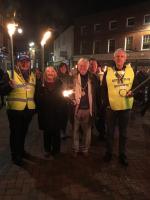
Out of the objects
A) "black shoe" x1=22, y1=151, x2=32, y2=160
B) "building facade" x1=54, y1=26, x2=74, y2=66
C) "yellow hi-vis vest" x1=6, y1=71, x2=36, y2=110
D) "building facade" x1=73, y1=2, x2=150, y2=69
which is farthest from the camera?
"building facade" x1=54, y1=26, x2=74, y2=66

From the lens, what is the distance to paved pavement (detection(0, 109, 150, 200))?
3908mm

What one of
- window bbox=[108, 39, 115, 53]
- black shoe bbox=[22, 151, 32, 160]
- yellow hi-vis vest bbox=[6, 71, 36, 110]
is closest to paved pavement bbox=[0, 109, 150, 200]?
black shoe bbox=[22, 151, 32, 160]

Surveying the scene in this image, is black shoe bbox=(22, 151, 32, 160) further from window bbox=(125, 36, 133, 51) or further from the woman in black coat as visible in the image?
window bbox=(125, 36, 133, 51)

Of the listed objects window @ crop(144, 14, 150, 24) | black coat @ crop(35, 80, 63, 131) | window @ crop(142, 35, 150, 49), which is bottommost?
black coat @ crop(35, 80, 63, 131)

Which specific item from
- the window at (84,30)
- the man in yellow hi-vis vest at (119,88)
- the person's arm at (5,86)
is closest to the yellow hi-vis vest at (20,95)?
the person's arm at (5,86)

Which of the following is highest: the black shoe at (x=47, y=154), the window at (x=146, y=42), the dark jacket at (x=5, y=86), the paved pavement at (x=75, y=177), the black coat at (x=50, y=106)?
the window at (x=146, y=42)

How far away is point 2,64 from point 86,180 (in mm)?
31806

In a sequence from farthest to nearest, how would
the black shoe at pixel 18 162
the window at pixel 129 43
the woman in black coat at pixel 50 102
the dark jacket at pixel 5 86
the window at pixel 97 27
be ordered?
the window at pixel 97 27, the window at pixel 129 43, the woman in black coat at pixel 50 102, the black shoe at pixel 18 162, the dark jacket at pixel 5 86

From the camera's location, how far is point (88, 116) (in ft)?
17.6

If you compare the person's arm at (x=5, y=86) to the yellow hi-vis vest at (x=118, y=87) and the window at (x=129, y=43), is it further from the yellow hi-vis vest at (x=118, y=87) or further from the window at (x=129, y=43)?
the window at (x=129, y=43)

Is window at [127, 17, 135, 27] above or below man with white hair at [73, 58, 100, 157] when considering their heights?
above

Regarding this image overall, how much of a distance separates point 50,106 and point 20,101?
664 millimetres

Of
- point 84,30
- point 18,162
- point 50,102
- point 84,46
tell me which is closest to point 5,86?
point 50,102

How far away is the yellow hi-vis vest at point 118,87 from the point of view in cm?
483
